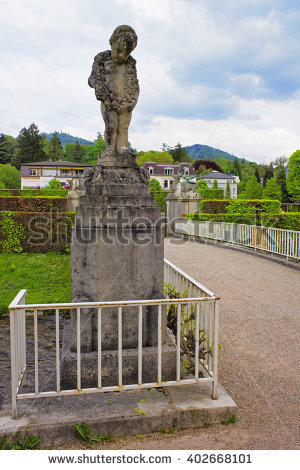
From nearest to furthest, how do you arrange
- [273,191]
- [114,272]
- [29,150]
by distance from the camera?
[114,272]
[273,191]
[29,150]

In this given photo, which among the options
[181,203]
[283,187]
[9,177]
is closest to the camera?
[181,203]

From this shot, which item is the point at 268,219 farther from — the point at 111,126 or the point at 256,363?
the point at 111,126

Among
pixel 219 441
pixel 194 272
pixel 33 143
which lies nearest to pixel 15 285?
pixel 194 272

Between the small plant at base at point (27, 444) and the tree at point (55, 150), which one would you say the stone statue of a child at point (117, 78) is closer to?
the small plant at base at point (27, 444)

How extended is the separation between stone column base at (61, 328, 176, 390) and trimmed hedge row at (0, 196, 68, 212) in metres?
12.2

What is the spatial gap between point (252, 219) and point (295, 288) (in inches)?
353

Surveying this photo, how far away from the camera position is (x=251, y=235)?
43.1 feet

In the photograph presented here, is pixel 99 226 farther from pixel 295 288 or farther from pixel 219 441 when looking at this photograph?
pixel 295 288

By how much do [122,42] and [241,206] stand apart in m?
15.3

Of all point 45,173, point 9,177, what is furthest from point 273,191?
point 45,173

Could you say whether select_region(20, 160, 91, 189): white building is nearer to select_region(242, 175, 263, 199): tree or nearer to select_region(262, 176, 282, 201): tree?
select_region(242, 175, 263, 199): tree

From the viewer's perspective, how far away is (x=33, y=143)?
254 feet

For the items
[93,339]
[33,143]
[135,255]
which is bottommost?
[93,339]

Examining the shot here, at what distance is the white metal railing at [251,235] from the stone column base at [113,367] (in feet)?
26.3
